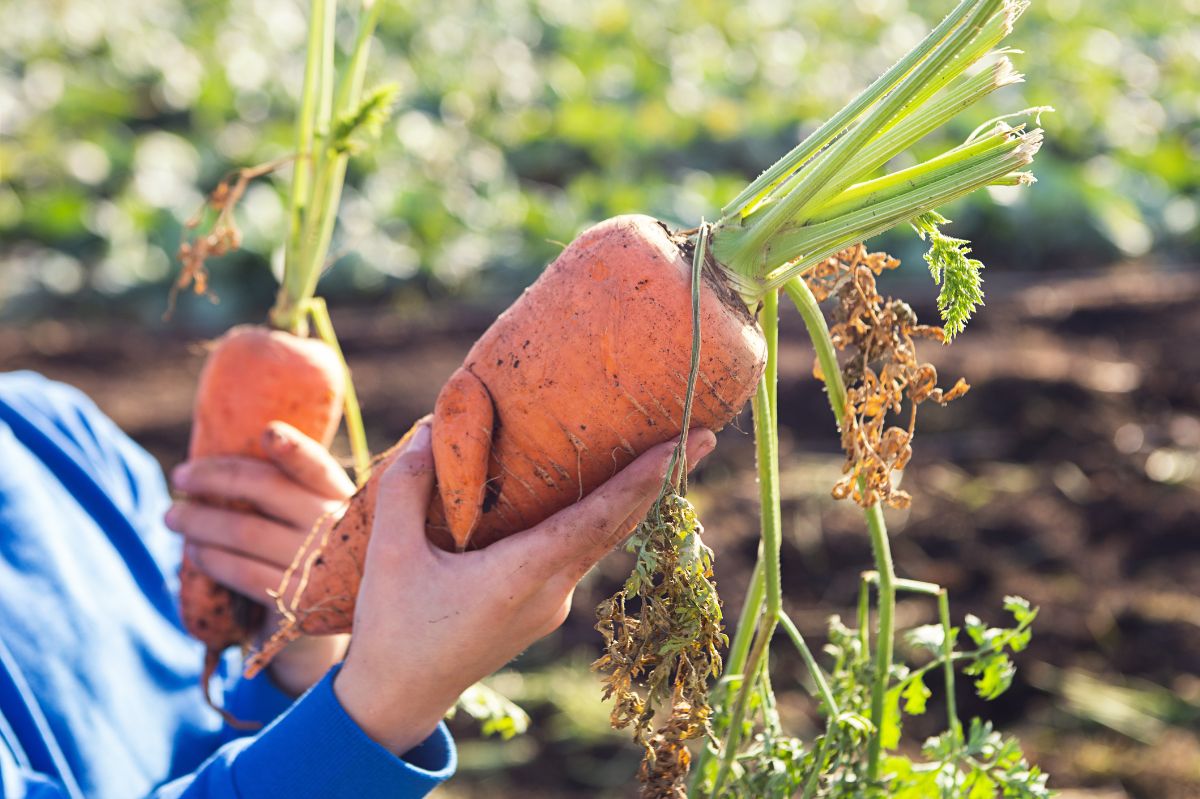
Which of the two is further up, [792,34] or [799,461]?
[792,34]

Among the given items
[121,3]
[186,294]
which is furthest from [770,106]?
[121,3]

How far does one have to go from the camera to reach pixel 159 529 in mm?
2133

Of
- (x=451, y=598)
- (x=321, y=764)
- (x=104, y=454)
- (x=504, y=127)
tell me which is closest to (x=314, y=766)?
(x=321, y=764)

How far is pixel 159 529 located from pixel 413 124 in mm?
6544

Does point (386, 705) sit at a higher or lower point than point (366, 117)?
lower

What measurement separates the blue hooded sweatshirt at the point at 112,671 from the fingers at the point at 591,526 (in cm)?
31

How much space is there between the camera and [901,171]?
1326 millimetres

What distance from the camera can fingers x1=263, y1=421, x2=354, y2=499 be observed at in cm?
190

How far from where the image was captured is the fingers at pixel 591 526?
1.32 meters

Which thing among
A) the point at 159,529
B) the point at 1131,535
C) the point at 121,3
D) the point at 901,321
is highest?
the point at 121,3

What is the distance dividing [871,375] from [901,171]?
0.25 m

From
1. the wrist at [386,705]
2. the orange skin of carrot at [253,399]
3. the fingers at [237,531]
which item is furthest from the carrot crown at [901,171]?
the orange skin of carrot at [253,399]

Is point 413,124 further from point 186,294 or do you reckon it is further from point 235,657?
point 235,657

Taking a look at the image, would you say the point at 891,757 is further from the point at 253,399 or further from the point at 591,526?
the point at 253,399
